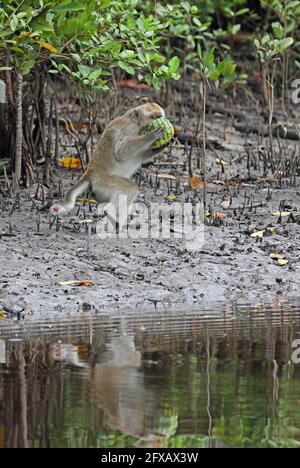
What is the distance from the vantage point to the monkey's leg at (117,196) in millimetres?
9148

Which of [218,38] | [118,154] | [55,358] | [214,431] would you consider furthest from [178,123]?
[214,431]

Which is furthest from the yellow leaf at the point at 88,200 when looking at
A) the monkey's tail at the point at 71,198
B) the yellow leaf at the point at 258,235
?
the yellow leaf at the point at 258,235

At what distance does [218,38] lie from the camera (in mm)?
15531

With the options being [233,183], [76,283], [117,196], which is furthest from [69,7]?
[233,183]

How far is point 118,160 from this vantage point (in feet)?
30.7

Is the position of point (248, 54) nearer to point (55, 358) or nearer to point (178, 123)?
point (178, 123)

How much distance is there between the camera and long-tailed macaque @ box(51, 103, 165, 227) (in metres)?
9.19

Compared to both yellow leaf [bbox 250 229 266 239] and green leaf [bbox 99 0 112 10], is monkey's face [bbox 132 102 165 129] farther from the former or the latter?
yellow leaf [bbox 250 229 266 239]

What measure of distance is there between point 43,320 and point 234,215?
124 inches

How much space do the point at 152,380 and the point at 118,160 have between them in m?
3.96

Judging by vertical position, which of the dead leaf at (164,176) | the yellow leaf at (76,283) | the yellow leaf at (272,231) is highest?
the dead leaf at (164,176)

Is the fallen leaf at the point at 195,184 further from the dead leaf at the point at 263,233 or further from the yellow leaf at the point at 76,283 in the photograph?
the yellow leaf at the point at 76,283

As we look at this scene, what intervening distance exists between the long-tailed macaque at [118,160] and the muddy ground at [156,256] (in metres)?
0.32

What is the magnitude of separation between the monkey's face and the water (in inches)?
89.2
